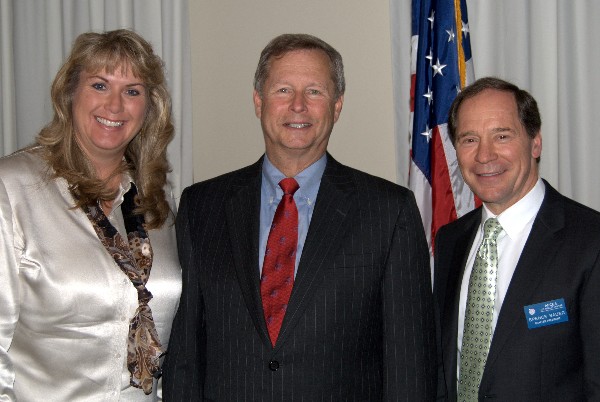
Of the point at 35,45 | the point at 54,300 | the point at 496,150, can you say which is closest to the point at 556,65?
the point at 496,150

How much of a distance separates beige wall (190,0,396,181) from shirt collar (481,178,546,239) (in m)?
1.92

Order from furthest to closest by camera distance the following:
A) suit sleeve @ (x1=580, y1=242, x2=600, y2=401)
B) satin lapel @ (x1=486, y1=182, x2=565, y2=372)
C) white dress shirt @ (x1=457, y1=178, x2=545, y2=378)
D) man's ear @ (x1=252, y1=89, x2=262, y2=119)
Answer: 1. man's ear @ (x1=252, y1=89, x2=262, y2=119)
2. white dress shirt @ (x1=457, y1=178, x2=545, y2=378)
3. satin lapel @ (x1=486, y1=182, x2=565, y2=372)
4. suit sleeve @ (x1=580, y1=242, x2=600, y2=401)

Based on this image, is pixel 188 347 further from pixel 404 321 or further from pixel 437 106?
pixel 437 106

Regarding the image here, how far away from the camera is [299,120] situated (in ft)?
8.05

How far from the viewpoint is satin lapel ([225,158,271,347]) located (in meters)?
2.29

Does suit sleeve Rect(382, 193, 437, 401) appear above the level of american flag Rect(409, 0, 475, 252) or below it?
below

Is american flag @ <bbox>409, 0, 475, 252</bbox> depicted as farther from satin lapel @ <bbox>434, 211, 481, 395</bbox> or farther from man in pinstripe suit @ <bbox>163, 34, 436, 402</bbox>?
man in pinstripe suit @ <bbox>163, 34, 436, 402</bbox>

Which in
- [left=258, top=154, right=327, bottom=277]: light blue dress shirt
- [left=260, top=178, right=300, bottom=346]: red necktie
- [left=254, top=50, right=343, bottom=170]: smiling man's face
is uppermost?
[left=254, top=50, right=343, bottom=170]: smiling man's face

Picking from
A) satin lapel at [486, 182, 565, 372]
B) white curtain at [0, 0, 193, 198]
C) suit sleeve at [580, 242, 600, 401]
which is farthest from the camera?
white curtain at [0, 0, 193, 198]

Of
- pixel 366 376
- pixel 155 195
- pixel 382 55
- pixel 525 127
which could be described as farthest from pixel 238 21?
pixel 366 376

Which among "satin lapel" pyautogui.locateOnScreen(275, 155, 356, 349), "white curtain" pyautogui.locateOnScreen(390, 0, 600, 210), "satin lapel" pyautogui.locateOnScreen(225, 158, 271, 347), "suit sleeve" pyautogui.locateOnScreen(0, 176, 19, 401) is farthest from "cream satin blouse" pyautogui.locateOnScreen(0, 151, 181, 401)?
"white curtain" pyautogui.locateOnScreen(390, 0, 600, 210)

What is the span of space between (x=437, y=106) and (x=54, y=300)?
7.52 feet

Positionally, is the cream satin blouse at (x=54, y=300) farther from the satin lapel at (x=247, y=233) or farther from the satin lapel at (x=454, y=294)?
the satin lapel at (x=454, y=294)

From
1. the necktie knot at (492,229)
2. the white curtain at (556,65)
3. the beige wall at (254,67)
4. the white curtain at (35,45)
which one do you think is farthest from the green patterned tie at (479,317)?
the white curtain at (35,45)
